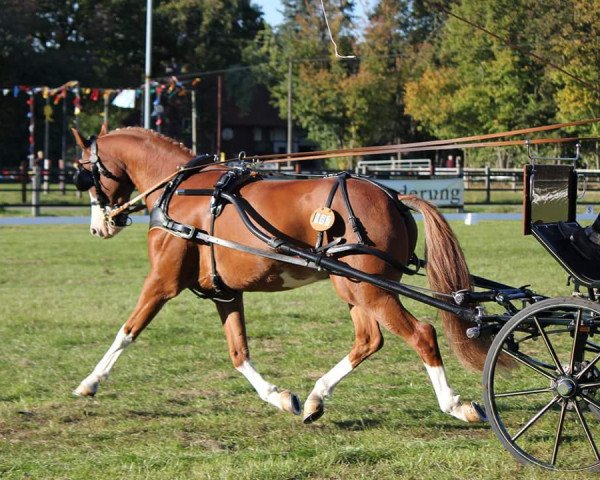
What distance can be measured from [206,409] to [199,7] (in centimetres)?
6117

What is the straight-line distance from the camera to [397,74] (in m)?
41.4

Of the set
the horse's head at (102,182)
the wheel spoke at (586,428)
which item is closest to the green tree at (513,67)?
the wheel spoke at (586,428)

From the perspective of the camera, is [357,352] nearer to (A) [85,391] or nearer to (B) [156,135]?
(A) [85,391]

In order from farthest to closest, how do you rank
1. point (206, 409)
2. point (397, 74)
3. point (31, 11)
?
point (31, 11), point (397, 74), point (206, 409)

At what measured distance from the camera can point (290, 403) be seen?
20.3 ft

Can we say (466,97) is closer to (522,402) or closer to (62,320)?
(62,320)

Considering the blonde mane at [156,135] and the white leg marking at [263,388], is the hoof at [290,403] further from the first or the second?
the blonde mane at [156,135]

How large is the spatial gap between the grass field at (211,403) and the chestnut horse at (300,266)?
315 millimetres

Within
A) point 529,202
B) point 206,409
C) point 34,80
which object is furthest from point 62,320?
point 34,80

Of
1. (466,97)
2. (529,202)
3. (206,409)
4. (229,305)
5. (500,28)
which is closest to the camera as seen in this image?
(529,202)

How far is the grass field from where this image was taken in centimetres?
507

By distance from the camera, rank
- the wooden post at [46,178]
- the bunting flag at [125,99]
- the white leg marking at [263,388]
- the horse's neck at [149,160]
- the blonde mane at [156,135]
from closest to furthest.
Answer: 1. the white leg marking at [263,388]
2. the horse's neck at [149,160]
3. the blonde mane at [156,135]
4. the wooden post at [46,178]
5. the bunting flag at [125,99]

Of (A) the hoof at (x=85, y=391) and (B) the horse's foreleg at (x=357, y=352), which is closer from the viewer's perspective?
(B) the horse's foreleg at (x=357, y=352)

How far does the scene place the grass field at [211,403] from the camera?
200 inches
